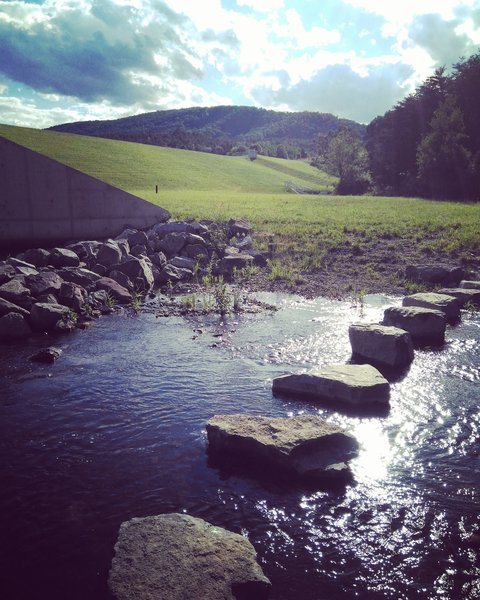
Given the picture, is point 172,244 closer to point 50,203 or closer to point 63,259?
point 63,259

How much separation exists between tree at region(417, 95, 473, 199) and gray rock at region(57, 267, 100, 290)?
45.9 m

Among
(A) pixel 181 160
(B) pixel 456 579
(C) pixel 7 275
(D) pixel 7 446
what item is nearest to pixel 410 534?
(B) pixel 456 579

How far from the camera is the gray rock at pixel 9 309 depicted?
15391 mm

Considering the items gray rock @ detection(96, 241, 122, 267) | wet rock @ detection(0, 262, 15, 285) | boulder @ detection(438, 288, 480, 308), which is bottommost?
boulder @ detection(438, 288, 480, 308)

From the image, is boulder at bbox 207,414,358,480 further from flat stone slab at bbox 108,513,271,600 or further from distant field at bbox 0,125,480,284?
distant field at bbox 0,125,480,284

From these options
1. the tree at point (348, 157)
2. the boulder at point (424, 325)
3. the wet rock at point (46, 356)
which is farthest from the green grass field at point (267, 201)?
the wet rock at point (46, 356)

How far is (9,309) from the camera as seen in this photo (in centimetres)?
1545

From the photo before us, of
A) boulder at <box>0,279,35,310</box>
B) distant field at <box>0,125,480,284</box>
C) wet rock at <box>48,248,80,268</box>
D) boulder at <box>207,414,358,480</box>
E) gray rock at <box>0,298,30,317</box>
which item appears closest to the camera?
boulder at <box>207,414,358,480</box>

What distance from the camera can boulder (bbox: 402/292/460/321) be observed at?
637 inches

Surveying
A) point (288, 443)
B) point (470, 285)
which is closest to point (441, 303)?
point (470, 285)

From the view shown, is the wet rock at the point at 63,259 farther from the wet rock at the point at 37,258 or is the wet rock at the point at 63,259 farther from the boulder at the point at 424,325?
the boulder at the point at 424,325

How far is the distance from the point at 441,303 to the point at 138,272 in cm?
1213

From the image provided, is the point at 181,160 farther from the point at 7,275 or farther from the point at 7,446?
the point at 7,446

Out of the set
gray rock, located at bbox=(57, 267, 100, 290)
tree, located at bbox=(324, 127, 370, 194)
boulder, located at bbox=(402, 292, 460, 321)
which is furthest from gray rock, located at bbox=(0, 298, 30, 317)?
tree, located at bbox=(324, 127, 370, 194)
